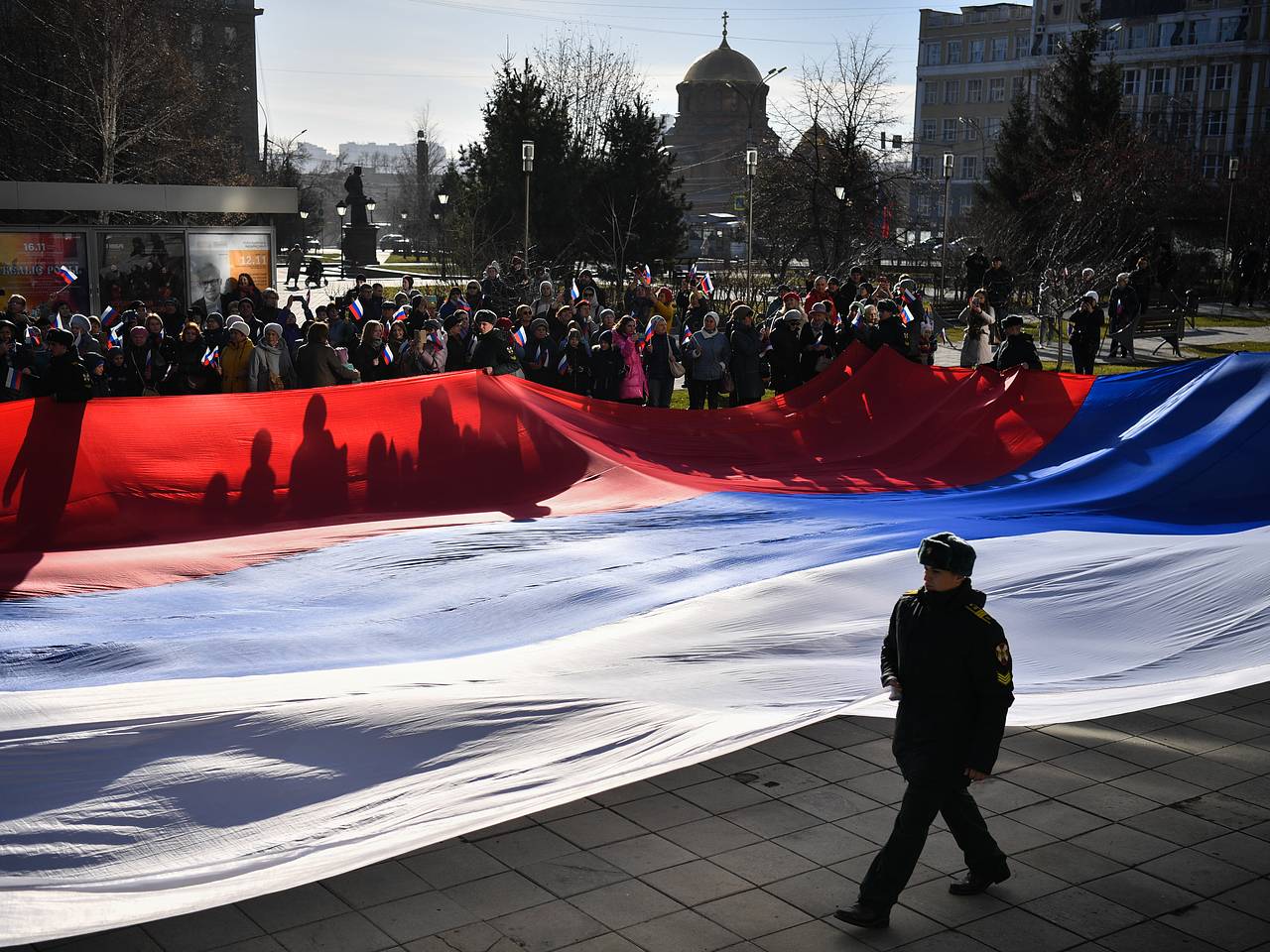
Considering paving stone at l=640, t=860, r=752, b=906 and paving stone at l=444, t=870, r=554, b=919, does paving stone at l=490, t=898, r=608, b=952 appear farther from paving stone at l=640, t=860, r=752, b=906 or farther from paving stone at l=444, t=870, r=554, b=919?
paving stone at l=640, t=860, r=752, b=906

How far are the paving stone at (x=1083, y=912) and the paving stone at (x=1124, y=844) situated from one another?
50cm

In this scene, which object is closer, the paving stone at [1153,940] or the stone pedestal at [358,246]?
the paving stone at [1153,940]

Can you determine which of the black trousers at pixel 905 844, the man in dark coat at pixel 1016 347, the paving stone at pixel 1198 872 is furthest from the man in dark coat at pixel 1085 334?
the black trousers at pixel 905 844

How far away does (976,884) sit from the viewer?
6.20 meters

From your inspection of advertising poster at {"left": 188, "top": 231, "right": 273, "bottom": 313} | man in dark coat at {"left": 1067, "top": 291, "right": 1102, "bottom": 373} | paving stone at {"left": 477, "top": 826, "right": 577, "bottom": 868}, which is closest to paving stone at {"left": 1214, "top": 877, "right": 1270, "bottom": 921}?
paving stone at {"left": 477, "top": 826, "right": 577, "bottom": 868}

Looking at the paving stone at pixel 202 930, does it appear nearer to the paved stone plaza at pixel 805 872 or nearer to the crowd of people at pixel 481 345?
the paved stone plaza at pixel 805 872

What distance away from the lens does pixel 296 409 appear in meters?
12.1

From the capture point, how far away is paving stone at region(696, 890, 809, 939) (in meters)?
5.89

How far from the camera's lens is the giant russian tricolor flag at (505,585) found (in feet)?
19.6

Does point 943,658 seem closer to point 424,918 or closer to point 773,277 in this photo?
point 424,918

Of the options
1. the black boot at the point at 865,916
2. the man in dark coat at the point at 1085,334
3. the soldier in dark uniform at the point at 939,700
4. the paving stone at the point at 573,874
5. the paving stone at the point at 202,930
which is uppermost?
the man in dark coat at the point at 1085,334

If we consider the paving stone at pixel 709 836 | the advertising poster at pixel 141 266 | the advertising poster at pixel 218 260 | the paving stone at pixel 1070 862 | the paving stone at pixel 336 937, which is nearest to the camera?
the paving stone at pixel 336 937

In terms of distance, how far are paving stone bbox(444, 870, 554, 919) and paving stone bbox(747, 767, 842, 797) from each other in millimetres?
1673

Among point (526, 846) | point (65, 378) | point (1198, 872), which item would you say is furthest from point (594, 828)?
point (65, 378)
